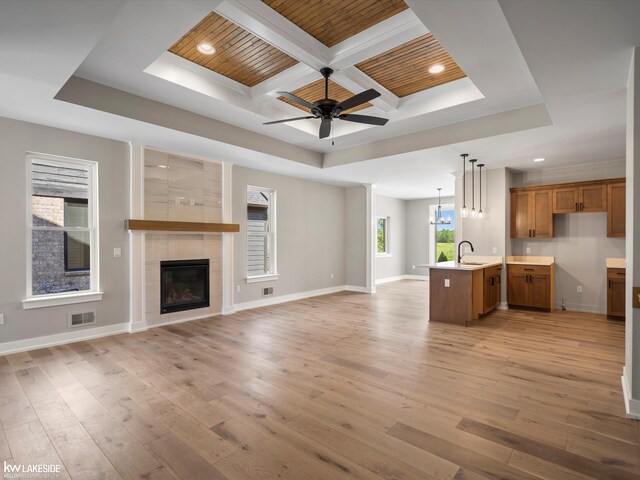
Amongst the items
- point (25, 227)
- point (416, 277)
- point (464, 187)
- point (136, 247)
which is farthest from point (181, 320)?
point (416, 277)

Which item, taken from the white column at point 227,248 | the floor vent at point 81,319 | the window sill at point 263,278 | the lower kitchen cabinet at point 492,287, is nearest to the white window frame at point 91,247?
the floor vent at point 81,319

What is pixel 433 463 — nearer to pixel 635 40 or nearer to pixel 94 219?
pixel 635 40

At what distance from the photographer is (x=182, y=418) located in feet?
8.25

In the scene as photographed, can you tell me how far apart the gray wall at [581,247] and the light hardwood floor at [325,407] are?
1617mm

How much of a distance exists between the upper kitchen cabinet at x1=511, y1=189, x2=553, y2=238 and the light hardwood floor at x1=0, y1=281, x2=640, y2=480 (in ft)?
7.21

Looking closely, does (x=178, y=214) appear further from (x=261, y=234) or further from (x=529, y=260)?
(x=529, y=260)

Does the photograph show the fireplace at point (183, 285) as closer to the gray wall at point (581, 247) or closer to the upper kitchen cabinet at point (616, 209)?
the gray wall at point (581, 247)

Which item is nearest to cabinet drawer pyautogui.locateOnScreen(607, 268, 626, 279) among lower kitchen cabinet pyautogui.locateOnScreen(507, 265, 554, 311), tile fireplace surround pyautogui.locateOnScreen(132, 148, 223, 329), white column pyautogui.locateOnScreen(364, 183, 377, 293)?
lower kitchen cabinet pyautogui.locateOnScreen(507, 265, 554, 311)

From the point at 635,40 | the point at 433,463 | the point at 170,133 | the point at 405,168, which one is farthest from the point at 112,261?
the point at 635,40

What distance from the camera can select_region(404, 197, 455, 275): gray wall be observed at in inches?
432

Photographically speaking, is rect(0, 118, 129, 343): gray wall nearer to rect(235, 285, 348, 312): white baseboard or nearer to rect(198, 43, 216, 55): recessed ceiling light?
rect(235, 285, 348, 312): white baseboard

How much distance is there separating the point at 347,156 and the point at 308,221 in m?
2.24

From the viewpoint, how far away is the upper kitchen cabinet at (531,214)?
6.27m

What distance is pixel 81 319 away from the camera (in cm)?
452
